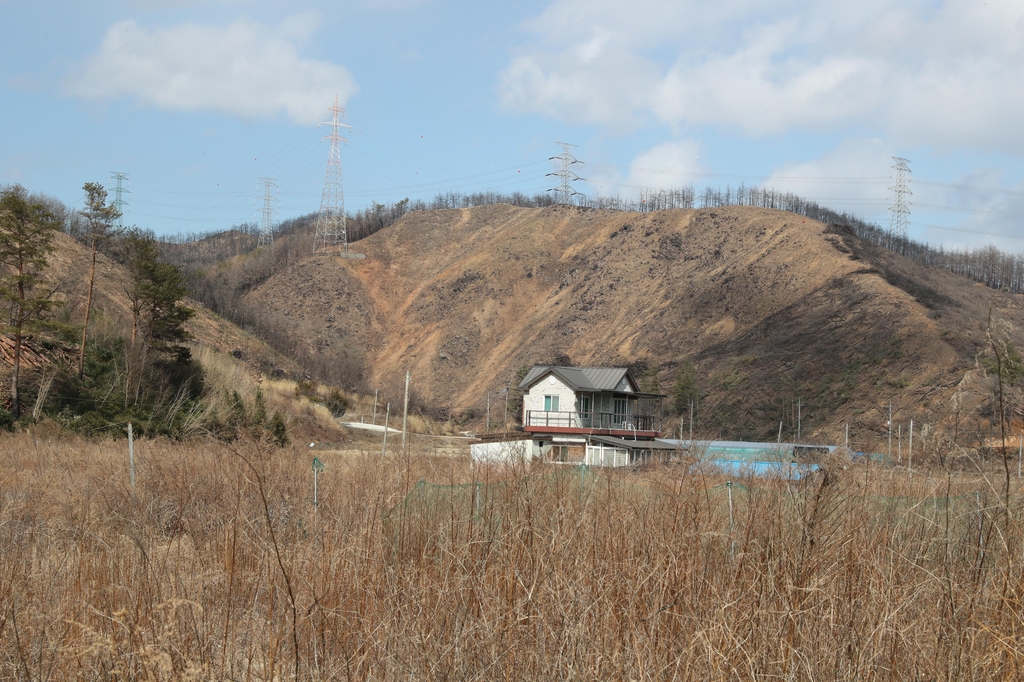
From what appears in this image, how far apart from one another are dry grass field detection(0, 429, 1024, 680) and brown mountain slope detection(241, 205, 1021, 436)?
3962 centimetres

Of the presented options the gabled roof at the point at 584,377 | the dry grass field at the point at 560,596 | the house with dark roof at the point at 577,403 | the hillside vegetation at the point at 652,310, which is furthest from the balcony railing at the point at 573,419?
the dry grass field at the point at 560,596

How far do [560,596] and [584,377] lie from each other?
3454 cm

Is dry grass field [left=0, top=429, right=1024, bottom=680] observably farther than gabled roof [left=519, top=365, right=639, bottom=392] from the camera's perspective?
No

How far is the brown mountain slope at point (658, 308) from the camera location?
54.1m

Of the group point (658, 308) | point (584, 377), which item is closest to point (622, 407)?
point (584, 377)

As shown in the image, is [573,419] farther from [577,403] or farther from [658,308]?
[658,308]

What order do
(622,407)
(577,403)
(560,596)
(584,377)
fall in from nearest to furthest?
(560,596) < (577,403) < (584,377) < (622,407)

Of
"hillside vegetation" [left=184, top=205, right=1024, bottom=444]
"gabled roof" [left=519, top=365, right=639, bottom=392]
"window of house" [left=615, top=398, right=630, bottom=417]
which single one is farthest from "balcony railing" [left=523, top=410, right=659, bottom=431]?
"hillside vegetation" [left=184, top=205, right=1024, bottom=444]

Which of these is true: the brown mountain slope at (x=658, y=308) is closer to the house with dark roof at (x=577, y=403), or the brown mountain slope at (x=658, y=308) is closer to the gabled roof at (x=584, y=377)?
the house with dark roof at (x=577, y=403)

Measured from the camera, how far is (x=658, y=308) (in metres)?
77.0

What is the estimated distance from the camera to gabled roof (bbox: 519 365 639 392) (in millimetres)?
38188

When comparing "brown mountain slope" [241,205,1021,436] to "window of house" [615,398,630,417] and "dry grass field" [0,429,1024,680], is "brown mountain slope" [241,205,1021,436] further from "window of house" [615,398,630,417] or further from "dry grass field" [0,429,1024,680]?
"dry grass field" [0,429,1024,680]

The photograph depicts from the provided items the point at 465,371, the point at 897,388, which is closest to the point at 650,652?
the point at 897,388

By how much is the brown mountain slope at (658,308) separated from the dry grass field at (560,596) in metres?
39.6
